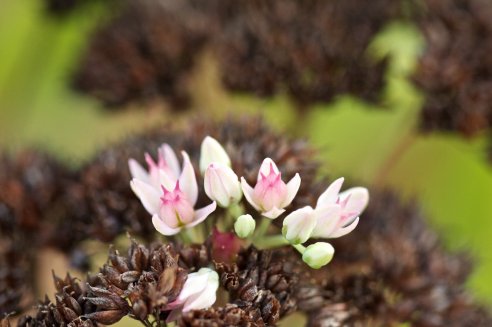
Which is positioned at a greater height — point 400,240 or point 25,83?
point 25,83

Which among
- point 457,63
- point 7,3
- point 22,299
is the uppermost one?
point 7,3

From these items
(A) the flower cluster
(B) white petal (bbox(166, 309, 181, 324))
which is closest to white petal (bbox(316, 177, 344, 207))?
(A) the flower cluster

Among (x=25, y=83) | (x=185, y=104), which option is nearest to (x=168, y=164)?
(x=185, y=104)

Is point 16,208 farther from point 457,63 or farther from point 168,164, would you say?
point 457,63

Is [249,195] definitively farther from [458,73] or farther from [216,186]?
[458,73]

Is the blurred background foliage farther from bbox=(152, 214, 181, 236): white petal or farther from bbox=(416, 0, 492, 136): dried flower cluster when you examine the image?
bbox=(152, 214, 181, 236): white petal

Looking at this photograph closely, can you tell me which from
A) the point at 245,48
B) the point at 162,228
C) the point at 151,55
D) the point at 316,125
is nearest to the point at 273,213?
the point at 162,228

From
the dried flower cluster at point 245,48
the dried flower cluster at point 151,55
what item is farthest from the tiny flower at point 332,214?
the dried flower cluster at point 151,55

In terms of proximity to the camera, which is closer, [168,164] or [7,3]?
[168,164]
